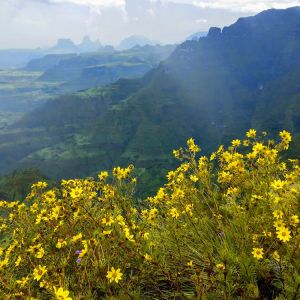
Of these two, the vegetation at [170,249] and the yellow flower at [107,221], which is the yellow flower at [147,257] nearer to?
the vegetation at [170,249]

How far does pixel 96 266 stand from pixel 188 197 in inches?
110

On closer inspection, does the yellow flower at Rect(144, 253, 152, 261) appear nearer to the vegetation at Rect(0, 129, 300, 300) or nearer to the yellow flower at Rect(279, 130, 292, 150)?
the vegetation at Rect(0, 129, 300, 300)

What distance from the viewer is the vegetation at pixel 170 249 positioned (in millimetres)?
4383

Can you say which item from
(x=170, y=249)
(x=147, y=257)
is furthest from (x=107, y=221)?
(x=170, y=249)

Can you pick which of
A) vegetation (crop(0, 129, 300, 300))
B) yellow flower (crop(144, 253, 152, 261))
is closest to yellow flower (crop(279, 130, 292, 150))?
vegetation (crop(0, 129, 300, 300))

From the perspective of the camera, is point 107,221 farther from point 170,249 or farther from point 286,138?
point 286,138

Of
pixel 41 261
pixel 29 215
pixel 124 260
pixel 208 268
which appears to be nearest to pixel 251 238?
pixel 208 268

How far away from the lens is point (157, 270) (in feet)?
17.1

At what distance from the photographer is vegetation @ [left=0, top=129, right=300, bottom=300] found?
4.38 metres

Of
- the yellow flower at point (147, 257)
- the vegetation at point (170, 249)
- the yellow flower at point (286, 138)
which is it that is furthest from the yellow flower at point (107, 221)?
the yellow flower at point (286, 138)

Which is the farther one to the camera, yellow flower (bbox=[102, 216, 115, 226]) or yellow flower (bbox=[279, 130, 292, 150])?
yellow flower (bbox=[279, 130, 292, 150])

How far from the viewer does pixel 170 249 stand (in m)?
6.02

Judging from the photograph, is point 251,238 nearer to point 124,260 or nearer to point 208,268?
point 208,268

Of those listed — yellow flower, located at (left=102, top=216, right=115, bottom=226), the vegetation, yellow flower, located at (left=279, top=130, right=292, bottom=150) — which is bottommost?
the vegetation
